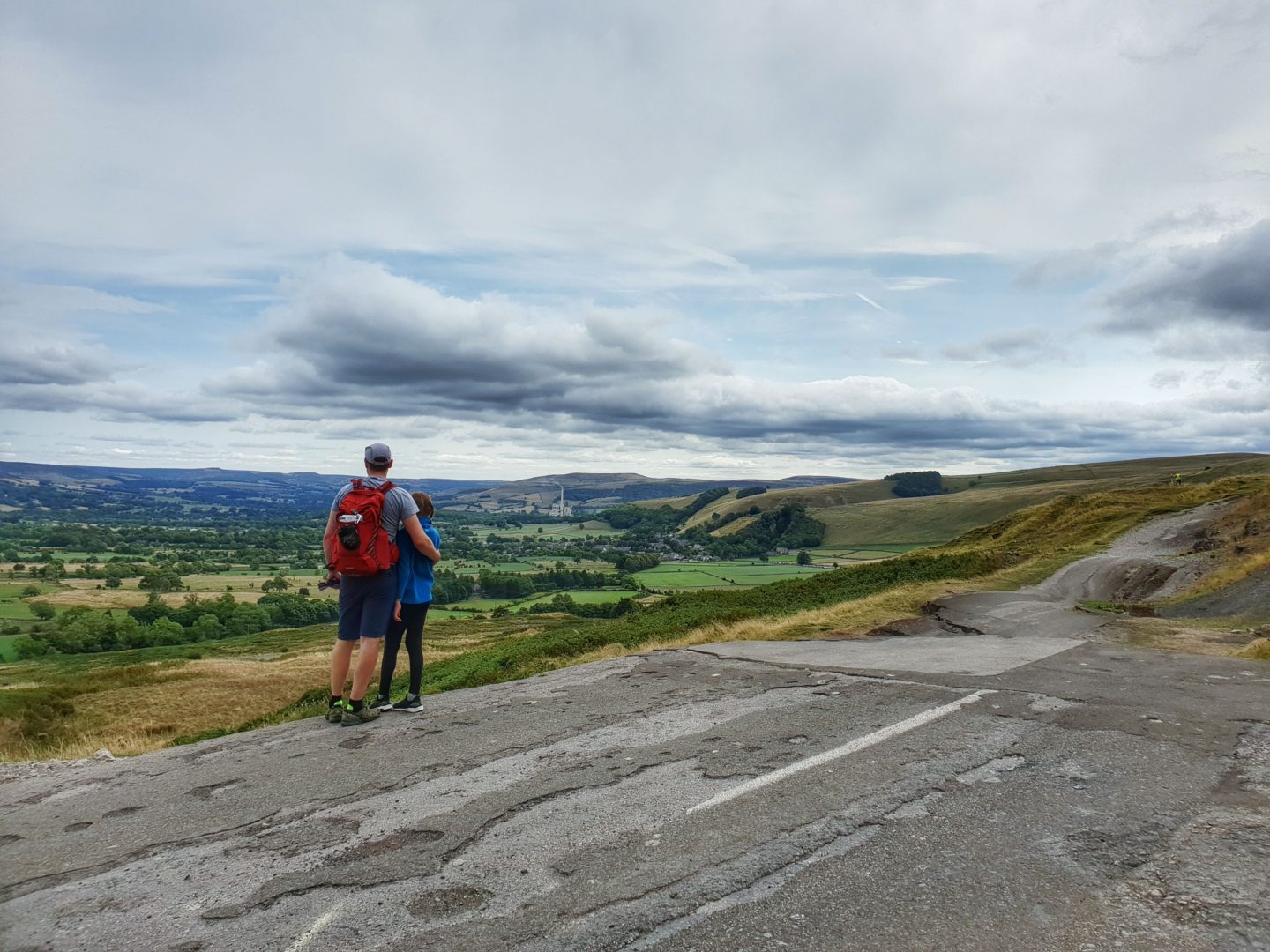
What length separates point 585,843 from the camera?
500 centimetres

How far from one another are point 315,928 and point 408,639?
5234 millimetres

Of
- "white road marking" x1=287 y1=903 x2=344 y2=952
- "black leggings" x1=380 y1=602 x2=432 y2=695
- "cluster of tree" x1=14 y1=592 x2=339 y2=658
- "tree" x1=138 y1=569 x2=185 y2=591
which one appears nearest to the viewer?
"white road marking" x1=287 y1=903 x2=344 y2=952

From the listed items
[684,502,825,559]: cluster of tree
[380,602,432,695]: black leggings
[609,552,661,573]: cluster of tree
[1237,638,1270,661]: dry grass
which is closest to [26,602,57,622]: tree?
[609,552,661,573]: cluster of tree

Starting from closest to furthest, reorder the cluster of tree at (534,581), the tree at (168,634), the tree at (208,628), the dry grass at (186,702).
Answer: the dry grass at (186,702), the tree at (168,634), the tree at (208,628), the cluster of tree at (534,581)

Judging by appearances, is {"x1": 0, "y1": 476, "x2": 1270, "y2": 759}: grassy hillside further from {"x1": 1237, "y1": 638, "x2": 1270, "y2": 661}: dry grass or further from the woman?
{"x1": 1237, "y1": 638, "x2": 1270, "y2": 661}: dry grass

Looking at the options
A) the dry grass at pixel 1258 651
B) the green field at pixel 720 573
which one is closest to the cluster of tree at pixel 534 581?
the green field at pixel 720 573

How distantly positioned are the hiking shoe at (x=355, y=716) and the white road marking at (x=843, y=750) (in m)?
4.72

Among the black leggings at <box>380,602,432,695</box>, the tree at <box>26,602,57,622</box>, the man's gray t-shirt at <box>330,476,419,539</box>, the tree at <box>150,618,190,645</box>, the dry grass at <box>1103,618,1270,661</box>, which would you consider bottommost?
the tree at <box>150,618,190,645</box>

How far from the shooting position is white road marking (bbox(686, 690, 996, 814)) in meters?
5.77

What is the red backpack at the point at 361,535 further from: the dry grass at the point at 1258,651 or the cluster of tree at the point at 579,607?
the cluster of tree at the point at 579,607

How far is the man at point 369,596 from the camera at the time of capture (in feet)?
27.5

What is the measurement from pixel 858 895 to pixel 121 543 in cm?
21759

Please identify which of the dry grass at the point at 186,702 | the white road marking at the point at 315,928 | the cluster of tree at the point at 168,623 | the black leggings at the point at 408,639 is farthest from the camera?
the cluster of tree at the point at 168,623

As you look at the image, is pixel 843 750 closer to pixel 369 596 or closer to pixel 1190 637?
pixel 369 596
